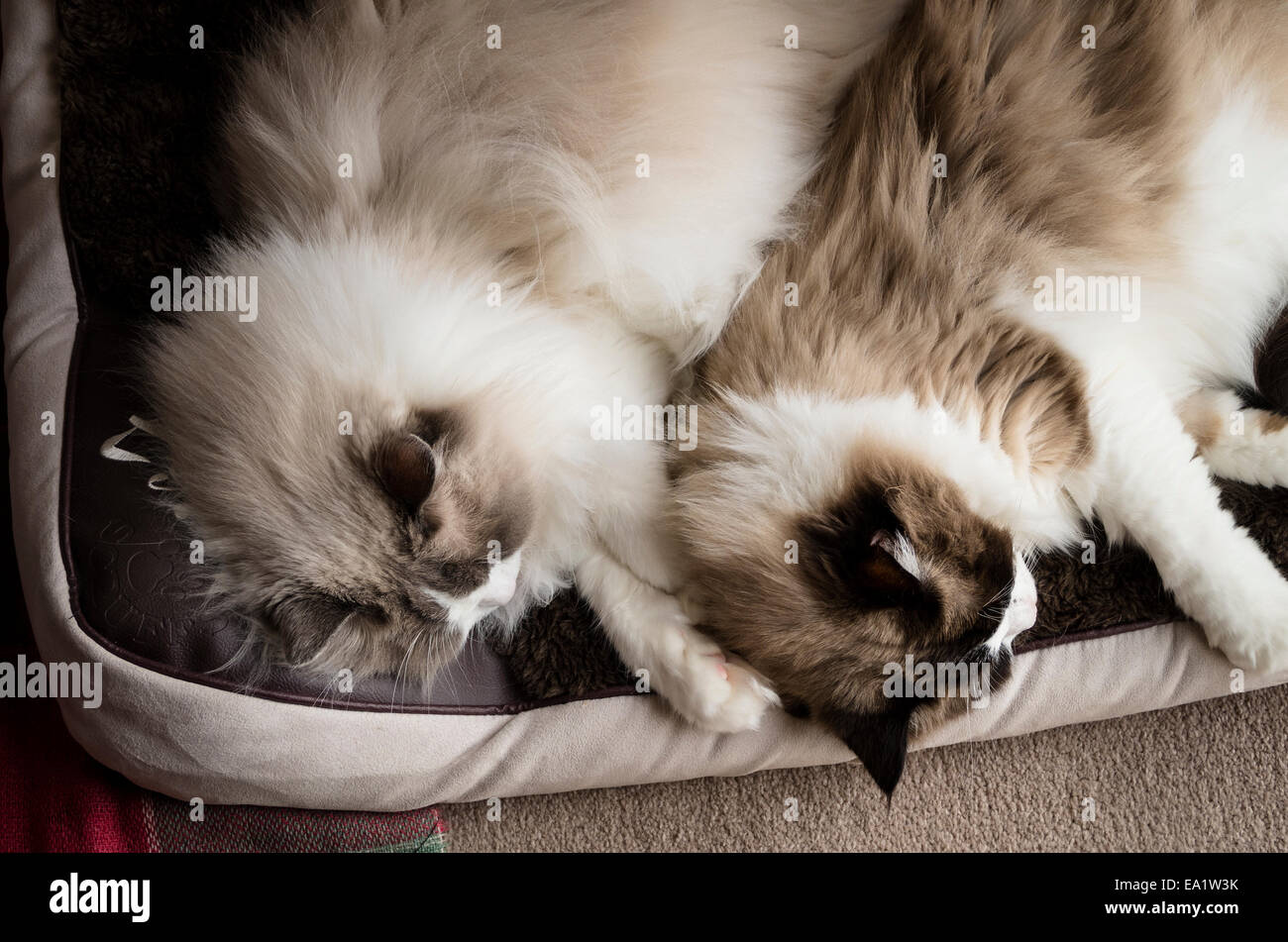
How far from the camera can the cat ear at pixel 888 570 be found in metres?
1.22

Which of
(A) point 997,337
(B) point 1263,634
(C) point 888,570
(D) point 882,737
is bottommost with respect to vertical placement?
(D) point 882,737

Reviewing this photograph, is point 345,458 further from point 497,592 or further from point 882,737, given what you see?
point 882,737

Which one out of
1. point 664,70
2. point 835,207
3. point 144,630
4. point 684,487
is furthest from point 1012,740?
point 144,630

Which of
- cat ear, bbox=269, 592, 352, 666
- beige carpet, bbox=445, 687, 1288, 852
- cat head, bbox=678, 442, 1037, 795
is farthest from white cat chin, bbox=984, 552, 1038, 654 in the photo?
cat ear, bbox=269, 592, 352, 666

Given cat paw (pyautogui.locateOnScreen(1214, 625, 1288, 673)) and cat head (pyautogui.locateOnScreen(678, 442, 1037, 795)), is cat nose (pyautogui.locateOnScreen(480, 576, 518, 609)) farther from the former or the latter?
cat paw (pyautogui.locateOnScreen(1214, 625, 1288, 673))

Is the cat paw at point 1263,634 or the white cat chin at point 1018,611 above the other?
the white cat chin at point 1018,611

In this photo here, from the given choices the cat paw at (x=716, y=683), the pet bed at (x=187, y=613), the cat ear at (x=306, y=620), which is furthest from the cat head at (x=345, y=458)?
the cat paw at (x=716, y=683)

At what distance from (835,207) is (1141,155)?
51cm

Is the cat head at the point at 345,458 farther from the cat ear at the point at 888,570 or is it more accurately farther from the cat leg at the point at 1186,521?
the cat leg at the point at 1186,521

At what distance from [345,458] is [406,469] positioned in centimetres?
13

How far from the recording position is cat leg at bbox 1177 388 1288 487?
5.09ft

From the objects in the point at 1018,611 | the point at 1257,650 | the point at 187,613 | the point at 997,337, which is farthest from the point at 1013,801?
the point at 187,613

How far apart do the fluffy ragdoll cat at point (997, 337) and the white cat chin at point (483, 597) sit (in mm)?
300

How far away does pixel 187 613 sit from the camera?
4.72 ft
